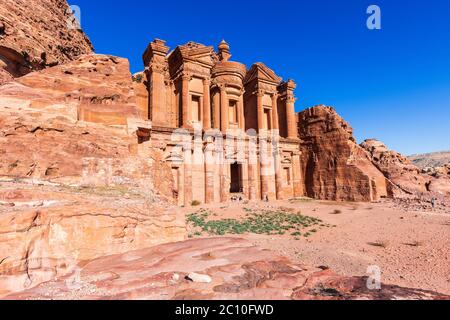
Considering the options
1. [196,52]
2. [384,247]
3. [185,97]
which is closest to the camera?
[384,247]

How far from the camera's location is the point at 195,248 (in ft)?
16.4

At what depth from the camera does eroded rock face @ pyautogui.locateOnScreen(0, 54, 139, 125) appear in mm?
7359

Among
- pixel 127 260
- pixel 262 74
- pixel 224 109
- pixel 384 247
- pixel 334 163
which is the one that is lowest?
pixel 384 247

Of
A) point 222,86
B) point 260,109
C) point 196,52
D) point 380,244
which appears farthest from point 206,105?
point 380,244

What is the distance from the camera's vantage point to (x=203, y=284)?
11.5 ft

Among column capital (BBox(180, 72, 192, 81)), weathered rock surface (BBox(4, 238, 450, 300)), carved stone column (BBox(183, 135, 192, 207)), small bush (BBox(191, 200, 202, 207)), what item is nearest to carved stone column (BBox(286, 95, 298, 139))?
column capital (BBox(180, 72, 192, 81))

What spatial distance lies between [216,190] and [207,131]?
619 cm

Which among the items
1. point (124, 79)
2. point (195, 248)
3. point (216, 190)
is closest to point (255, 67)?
point (216, 190)

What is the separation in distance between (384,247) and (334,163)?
1954cm

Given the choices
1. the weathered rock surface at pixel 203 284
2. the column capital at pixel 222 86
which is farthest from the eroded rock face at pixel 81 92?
the column capital at pixel 222 86

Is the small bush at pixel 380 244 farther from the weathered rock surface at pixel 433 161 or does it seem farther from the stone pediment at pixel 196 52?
the weathered rock surface at pixel 433 161

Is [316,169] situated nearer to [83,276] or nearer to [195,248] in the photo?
[195,248]

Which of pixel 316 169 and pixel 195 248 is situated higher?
pixel 316 169

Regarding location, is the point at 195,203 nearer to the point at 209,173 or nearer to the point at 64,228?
the point at 209,173
